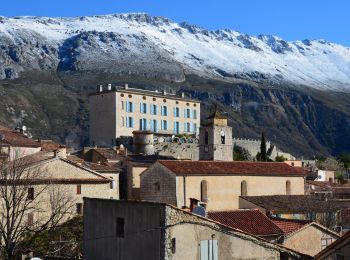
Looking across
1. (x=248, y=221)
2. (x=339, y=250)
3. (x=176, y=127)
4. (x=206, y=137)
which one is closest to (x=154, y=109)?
(x=176, y=127)

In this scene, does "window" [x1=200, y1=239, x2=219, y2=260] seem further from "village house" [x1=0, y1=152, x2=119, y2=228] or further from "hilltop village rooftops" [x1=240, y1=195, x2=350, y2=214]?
"hilltop village rooftops" [x1=240, y1=195, x2=350, y2=214]

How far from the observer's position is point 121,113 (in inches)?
3679

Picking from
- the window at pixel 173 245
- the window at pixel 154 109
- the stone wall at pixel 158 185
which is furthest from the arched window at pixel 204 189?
the window at pixel 154 109

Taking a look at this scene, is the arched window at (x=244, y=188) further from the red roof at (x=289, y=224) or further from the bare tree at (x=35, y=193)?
the red roof at (x=289, y=224)

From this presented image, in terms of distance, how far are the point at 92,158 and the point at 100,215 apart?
44695 mm

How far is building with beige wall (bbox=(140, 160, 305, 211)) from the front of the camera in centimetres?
5178

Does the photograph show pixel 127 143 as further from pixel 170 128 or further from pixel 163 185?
pixel 163 185

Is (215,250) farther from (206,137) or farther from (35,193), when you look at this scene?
(206,137)

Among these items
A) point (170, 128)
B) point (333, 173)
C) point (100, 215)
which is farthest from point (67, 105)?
point (100, 215)

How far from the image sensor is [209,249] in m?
23.2

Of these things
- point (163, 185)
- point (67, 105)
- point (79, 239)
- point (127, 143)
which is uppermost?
point (67, 105)

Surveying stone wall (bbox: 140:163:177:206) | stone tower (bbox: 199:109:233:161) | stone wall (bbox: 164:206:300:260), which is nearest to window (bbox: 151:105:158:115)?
stone tower (bbox: 199:109:233:161)

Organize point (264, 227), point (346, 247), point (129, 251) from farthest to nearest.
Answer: point (264, 227) → point (129, 251) → point (346, 247)

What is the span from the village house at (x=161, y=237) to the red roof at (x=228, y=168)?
26.5m
